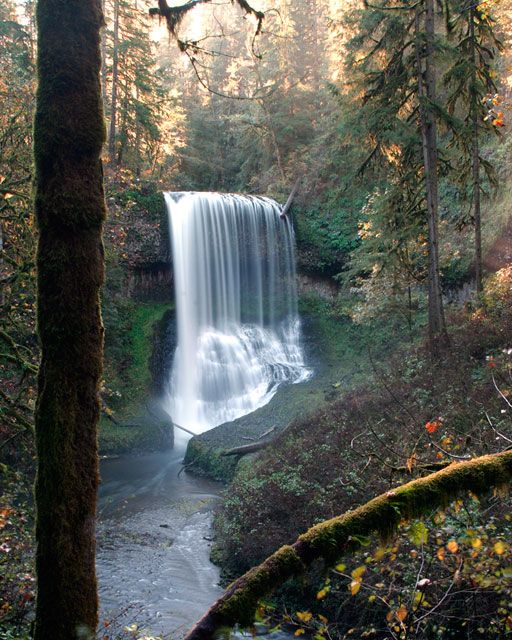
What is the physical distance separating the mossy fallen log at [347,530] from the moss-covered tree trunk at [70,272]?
124 cm

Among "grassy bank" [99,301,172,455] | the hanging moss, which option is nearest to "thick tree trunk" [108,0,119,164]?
"grassy bank" [99,301,172,455]

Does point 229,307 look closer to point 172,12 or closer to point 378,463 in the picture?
point 378,463

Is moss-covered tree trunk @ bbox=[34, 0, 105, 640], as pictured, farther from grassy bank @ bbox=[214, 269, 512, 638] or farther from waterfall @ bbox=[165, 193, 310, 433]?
waterfall @ bbox=[165, 193, 310, 433]

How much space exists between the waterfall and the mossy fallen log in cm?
1682

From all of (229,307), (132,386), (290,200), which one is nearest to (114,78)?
(290,200)

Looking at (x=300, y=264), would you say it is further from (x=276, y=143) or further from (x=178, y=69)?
(x=178, y=69)

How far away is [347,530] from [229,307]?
21.2 m

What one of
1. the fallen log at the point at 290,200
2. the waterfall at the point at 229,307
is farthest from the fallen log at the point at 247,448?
the fallen log at the point at 290,200

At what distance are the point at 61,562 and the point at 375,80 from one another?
12301mm

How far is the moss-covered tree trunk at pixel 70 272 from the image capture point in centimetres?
285

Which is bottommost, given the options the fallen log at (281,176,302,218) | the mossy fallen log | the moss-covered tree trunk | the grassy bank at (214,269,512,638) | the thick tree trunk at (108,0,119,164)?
the grassy bank at (214,269,512,638)

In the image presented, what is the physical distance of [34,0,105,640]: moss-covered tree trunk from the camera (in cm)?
285

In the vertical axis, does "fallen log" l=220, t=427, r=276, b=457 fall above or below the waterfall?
below

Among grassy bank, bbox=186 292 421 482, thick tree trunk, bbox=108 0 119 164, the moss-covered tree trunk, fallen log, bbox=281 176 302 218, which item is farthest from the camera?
fallen log, bbox=281 176 302 218
